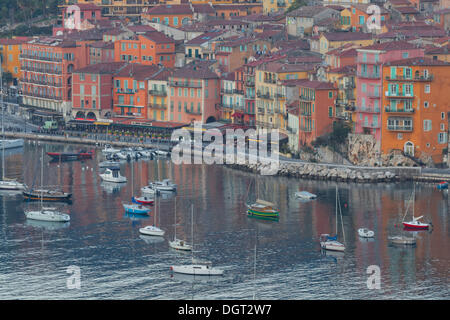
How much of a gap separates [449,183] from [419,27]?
1944 centimetres

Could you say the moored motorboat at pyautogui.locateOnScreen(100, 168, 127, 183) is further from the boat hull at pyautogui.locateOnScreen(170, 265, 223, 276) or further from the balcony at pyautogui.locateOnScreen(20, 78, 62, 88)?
the balcony at pyautogui.locateOnScreen(20, 78, 62, 88)

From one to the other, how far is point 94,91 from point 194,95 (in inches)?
330

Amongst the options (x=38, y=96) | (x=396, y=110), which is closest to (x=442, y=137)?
(x=396, y=110)

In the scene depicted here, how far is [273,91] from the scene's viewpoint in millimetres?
72125

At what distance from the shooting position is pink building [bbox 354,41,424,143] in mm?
64750

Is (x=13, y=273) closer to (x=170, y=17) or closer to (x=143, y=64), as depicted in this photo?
(x=143, y=64)

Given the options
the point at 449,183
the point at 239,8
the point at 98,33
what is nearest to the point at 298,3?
the point at 239,8

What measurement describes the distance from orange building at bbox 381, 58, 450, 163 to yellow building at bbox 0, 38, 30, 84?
128 ft

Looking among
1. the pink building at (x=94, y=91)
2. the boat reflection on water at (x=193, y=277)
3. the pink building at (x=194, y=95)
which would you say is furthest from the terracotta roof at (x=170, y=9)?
the boat reflection on water at (x=193, y=277)

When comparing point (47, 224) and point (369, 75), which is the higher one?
point (369, 75)

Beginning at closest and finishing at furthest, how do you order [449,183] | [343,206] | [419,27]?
[343,206]
[449,183]
[419,27]

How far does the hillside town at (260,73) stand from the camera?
2525 inches

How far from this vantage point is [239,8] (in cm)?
10250

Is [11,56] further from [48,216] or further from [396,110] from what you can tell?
[48,216]
